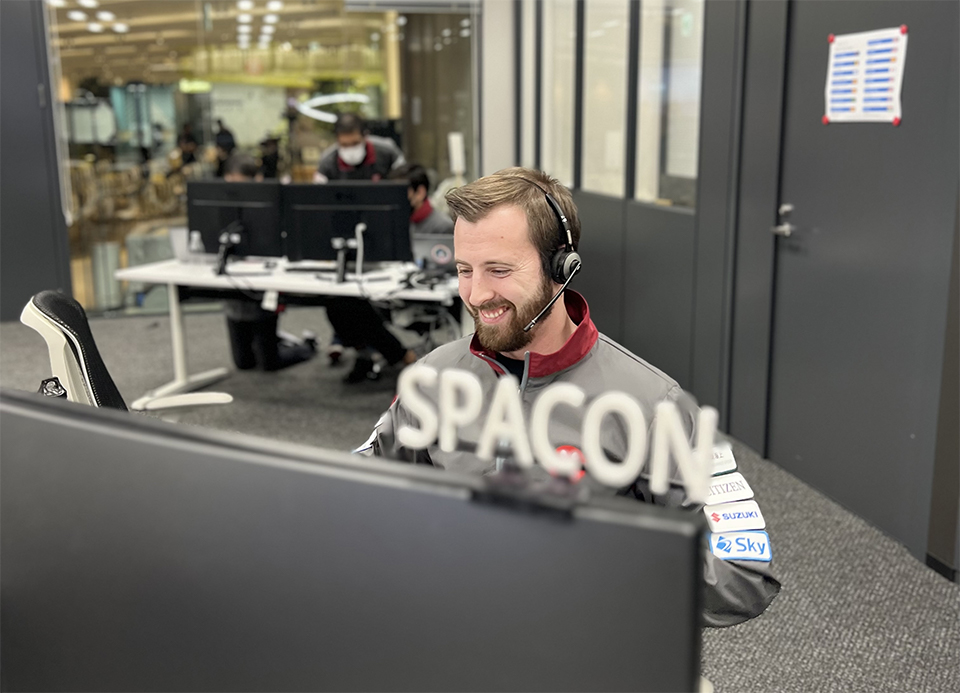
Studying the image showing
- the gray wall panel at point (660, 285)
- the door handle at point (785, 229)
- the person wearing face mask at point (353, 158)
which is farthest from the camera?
the person wearing face mask at point (353, 158)

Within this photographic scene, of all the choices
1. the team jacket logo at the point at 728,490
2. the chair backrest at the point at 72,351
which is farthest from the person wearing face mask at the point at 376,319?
the team jacket logo at the point at 728,490

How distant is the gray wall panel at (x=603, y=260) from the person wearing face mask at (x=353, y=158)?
1102 mm

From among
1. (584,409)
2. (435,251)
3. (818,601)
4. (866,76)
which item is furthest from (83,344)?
(435,251)

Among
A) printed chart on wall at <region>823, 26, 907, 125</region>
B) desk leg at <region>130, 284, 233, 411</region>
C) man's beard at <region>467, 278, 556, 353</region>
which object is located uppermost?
printed chart on wall at <region>823, 26, 907, 125</region>

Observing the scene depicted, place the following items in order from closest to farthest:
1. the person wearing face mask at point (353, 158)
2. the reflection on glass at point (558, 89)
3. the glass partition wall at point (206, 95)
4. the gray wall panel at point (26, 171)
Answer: the person wearing face mask at point (353, 158)
the reflection on glass at point (558, 89)
the gray wall panel at point (26, 171)
the glass partition wall at point (206, 95)

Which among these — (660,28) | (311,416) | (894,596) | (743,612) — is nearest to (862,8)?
(660,28)

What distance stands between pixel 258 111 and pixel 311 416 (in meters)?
3.18

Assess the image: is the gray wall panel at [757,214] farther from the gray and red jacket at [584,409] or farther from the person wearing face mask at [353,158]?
the gray and red jacket at [584,409]

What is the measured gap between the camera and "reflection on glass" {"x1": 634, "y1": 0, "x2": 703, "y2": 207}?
4051mm

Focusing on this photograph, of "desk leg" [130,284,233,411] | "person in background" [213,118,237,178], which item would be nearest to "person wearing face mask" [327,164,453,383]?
"desk leg" [130,284,233,411]

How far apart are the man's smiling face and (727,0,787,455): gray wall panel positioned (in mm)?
2371

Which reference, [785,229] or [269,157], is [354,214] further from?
[269,157]

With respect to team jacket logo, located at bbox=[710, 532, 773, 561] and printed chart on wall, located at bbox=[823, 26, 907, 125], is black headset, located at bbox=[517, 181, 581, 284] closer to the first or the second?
team jacket logo, located at bbox=[710, 532, 773, 561]

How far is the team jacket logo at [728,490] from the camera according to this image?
1065mm
